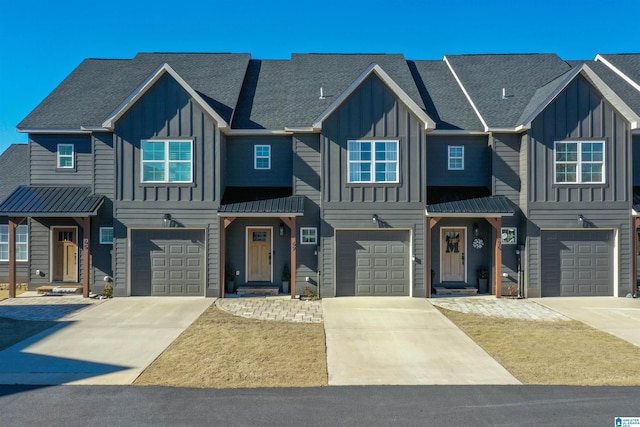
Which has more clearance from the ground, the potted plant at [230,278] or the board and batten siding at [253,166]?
the board and batten siding at [253,166]

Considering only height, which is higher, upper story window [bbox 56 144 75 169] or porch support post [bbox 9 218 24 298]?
upper story window [bbox 56 144 75 169]

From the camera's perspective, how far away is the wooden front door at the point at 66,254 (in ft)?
51.5

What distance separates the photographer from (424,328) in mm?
10406

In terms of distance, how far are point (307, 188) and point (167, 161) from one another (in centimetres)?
497

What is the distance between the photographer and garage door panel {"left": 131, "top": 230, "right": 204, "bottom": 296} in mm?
14438

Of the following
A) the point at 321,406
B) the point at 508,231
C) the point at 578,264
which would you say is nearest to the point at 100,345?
the point at 321,406

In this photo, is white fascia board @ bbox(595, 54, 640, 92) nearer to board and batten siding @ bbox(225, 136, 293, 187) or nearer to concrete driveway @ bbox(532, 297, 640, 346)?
concrete driveway @ bbox(532, 297, 640, 346)

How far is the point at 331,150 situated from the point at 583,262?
383 inches

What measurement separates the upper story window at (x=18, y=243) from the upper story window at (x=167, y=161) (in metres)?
6.20

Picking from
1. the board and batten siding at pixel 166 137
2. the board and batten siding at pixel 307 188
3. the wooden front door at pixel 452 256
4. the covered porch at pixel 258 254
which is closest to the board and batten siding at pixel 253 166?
the board and batten siding at pixel 307 188

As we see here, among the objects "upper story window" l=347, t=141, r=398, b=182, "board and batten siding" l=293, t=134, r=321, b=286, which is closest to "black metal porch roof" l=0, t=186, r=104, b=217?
"board and batten siding" l=293, t=134, r=321, b=286

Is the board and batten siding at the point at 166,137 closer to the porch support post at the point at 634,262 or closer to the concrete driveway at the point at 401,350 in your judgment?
the concrete driveway at the point at 401,350

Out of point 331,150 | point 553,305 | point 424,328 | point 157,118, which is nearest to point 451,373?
point 424,328

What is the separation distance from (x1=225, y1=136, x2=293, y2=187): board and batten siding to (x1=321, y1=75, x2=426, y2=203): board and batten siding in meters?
1.82
